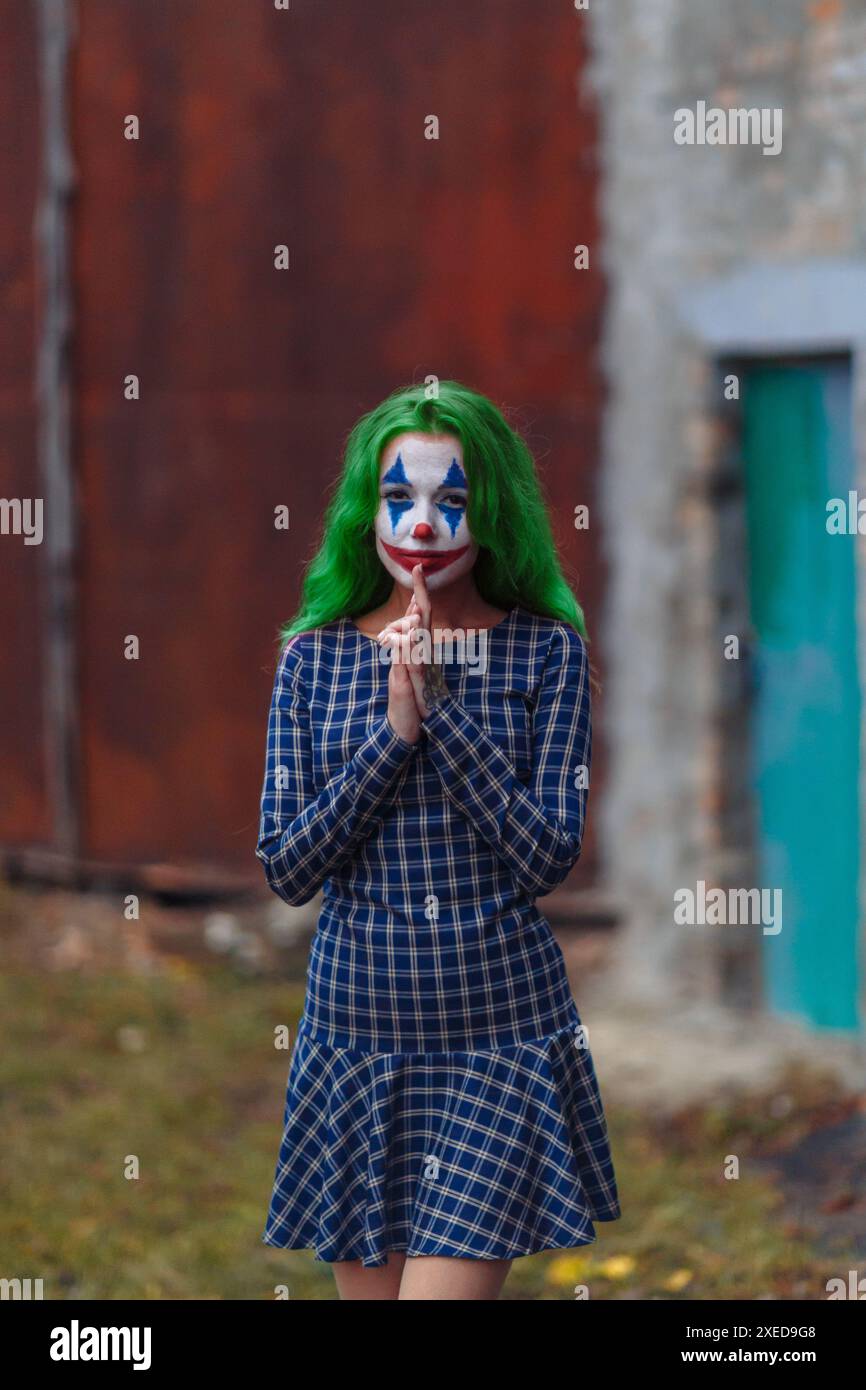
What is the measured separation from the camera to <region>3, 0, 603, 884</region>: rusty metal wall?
714 cm

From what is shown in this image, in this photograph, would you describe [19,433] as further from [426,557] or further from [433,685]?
[433,685]

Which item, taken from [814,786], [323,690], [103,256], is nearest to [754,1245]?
[814,786]

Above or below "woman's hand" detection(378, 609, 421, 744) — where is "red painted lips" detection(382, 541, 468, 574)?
above

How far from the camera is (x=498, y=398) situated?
7246 mm

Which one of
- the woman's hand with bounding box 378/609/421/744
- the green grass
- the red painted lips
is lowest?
the green grass

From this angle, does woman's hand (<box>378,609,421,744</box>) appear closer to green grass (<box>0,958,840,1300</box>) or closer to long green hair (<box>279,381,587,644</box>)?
long green hair (<box>279,381,587,644</box>)

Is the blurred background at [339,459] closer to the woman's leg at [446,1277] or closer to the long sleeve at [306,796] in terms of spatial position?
Result: the woman's leg at [446,1277]

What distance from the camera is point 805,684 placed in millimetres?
6582

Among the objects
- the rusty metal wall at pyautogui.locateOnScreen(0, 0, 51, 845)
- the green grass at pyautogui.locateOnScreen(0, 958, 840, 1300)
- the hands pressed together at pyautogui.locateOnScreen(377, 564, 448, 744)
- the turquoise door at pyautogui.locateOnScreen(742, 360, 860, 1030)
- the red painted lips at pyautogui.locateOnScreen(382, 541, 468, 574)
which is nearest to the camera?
the hands pressed together at pyautogui.locateOnScreen(377, 564, 448, 744)

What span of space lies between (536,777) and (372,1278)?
836 millimetres

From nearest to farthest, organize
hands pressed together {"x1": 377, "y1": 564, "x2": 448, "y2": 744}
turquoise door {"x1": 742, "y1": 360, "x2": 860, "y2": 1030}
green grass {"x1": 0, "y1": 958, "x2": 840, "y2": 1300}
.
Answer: hands pressed together {"x1": 377, "y1": 564, "x2": 448, "y2": 744} < green grass {"x1": 0, "y1": 958, "x2": 840, "y2": 1300} < turquoise door {"x1": 742, "y1": 360, "x2": 860, "y2": 1030}

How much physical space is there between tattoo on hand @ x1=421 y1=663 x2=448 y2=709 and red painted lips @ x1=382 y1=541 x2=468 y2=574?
7.0 inches

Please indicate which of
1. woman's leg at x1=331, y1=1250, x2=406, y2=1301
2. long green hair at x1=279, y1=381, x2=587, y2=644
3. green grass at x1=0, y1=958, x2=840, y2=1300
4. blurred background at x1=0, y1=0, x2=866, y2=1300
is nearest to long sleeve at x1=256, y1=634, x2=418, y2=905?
long green hair at x1=279, y1=381, x2=587, y2=644

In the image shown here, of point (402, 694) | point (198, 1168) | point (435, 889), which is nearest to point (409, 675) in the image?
point (402, 694)
